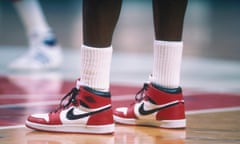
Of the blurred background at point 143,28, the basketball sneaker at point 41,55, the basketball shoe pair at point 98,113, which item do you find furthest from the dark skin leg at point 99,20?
the blurred background at point 143,28

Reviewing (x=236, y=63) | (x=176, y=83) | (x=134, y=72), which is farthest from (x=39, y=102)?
(x=236, y=63)

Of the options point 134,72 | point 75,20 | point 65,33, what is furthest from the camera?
point 75,20

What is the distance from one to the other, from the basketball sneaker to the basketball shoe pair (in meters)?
2.47

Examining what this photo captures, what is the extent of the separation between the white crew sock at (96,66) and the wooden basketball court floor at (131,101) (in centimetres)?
15

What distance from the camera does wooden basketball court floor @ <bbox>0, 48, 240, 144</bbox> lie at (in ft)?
6.81

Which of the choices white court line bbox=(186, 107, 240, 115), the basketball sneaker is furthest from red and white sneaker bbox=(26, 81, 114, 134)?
the basketball sneaker

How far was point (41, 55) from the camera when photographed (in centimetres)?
479

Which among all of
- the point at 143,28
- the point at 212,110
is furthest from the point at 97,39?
the point at 143,28

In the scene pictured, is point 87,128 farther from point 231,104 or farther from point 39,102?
point 231,104

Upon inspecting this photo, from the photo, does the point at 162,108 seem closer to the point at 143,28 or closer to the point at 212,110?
the point at 212,110

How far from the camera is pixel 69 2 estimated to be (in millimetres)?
17656

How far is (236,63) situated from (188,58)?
563mm

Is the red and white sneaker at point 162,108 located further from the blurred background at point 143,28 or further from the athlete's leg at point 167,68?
the blurred background at point 143,28

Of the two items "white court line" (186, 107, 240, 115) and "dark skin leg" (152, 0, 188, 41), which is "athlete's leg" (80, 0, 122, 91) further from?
"white court line" (186, 107, 240, 115)
